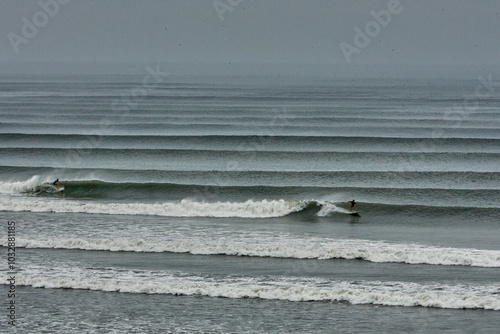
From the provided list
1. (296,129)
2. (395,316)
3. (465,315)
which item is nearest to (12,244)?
(395,316)

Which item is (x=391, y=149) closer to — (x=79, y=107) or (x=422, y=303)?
(x=422, y=303)

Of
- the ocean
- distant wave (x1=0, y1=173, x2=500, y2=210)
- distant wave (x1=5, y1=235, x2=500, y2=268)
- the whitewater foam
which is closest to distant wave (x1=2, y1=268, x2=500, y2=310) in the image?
the ocean

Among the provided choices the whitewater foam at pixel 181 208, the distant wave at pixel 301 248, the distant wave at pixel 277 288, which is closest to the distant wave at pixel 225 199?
the whitewater foam at pixel 181 208

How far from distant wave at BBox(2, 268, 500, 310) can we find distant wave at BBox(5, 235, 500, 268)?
2.74 m

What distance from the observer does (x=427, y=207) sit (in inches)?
1378

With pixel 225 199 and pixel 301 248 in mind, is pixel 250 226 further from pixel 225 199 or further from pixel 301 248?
pixel 225 199

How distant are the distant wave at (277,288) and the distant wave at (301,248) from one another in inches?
108

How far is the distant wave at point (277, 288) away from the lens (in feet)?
71.7

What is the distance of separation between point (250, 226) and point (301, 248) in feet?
14.8

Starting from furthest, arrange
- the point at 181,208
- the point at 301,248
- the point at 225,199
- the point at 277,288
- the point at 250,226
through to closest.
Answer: the point at 225,199 → the point at 181,208 → the point at 250,226 → the point at 301,248 → the point at 277,288

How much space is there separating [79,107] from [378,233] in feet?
189

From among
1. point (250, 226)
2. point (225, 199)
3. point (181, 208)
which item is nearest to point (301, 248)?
point (250, 226)

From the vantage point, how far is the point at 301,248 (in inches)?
1090

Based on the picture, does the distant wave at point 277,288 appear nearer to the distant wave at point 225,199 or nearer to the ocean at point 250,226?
the ocean at point 250,226
